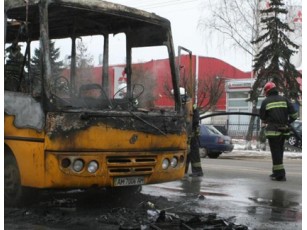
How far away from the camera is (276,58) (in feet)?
88.2

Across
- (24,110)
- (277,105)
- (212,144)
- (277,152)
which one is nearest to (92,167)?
(24,110)

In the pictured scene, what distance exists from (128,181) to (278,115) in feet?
15.2

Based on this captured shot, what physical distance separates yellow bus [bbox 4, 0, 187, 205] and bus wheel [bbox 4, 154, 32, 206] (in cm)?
1

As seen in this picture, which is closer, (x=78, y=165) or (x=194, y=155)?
(x=78, y=165)

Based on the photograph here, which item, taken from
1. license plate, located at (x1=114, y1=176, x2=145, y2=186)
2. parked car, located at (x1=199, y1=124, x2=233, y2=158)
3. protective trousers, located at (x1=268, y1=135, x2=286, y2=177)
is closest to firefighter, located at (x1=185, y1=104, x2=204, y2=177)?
protective trousers, located at (x1=268, y1=135, x2=286, y2=177)

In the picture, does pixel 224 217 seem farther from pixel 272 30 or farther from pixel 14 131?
pixel 272 30

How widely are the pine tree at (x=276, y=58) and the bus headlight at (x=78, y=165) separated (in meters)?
21.7

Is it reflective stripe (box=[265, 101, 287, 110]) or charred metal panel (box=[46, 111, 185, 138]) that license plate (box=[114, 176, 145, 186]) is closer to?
charred metal panel (box=[46, 111, 185, 138])

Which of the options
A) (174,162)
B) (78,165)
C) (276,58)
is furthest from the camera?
(276,58)

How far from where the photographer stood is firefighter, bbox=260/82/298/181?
33.4 ft

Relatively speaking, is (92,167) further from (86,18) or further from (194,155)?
(194,155)

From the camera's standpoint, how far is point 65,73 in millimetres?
6859

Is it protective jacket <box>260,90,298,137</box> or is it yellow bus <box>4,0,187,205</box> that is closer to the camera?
yellow bus <box>4,0,187,205</box>

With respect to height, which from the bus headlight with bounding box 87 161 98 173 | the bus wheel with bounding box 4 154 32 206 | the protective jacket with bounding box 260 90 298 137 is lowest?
the bus wheel with bounding box 4 154 32 206
